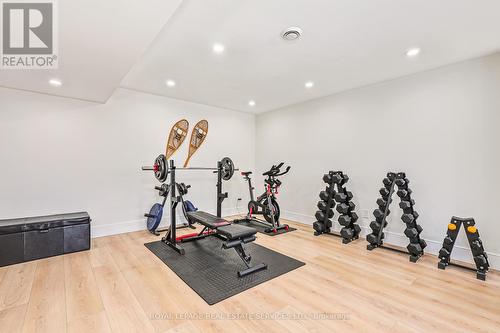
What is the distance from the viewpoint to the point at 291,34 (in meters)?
2.46

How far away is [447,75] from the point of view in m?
3.29

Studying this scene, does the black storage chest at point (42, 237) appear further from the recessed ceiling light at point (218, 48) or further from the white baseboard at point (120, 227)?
the recessed ceiling light at point (218, 48)

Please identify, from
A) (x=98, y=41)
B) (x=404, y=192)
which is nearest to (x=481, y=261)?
(x=404, y=192)

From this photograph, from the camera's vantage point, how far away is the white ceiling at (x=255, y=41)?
197 cm

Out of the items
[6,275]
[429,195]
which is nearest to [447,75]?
[429,195]

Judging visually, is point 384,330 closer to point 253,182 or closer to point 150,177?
point 150,177

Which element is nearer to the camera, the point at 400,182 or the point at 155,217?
the point at 400,182

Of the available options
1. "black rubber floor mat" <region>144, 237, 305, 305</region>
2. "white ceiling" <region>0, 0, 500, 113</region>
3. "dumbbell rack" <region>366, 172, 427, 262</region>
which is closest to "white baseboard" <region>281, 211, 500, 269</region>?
"dumbbell rack" <region>366, 172, 427, 262</region>

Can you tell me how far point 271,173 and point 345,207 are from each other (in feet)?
5.17

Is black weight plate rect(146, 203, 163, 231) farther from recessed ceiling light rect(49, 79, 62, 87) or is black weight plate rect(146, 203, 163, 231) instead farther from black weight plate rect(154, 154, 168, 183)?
recessed ceiling light rect(49, 79, 62, 87)

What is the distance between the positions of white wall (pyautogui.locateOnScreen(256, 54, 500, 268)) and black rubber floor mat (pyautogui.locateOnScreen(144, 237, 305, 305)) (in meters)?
2.03

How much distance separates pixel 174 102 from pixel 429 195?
193 inches

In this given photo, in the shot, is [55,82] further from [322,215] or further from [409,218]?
[409,218]

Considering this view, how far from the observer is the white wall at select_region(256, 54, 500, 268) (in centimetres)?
298
